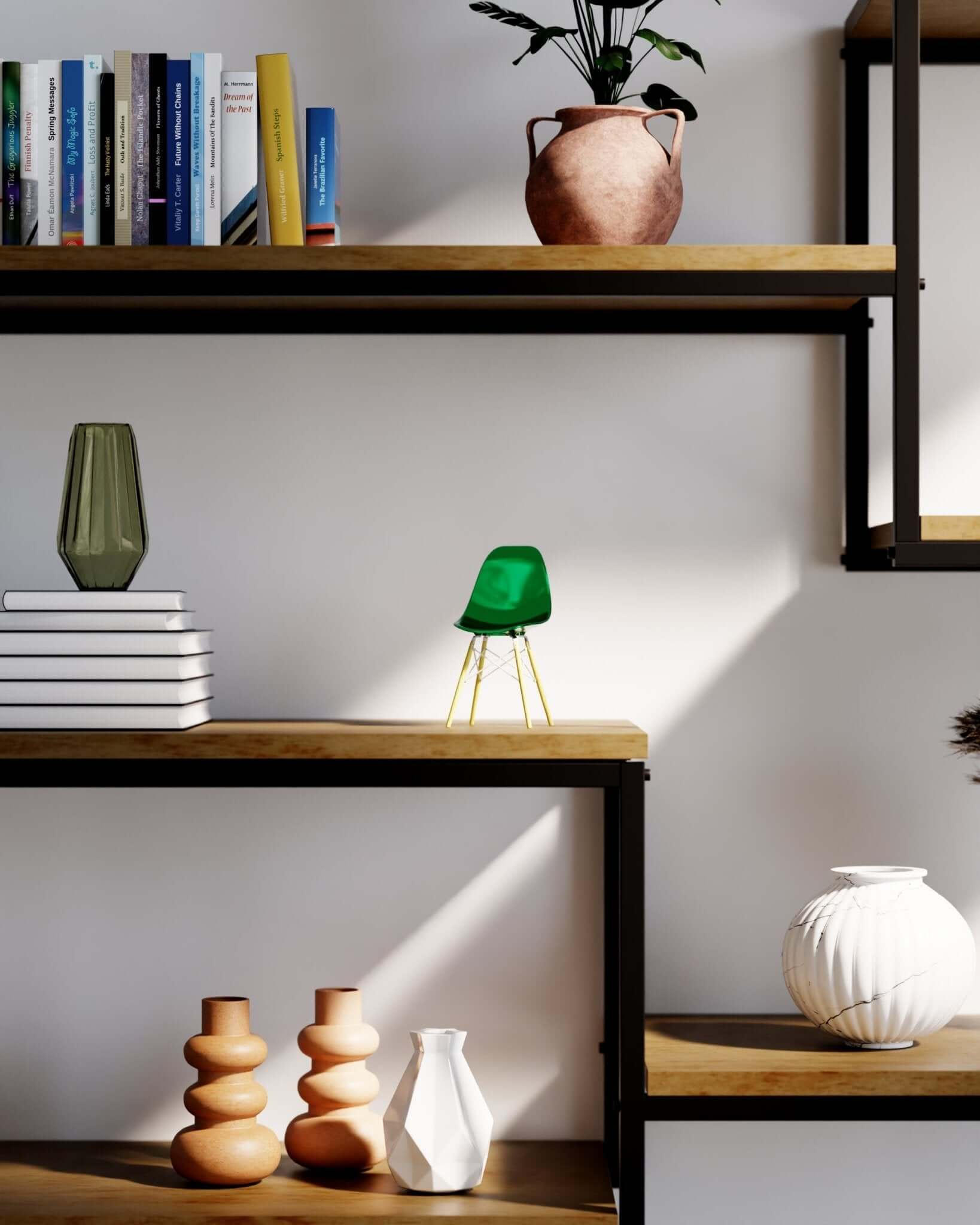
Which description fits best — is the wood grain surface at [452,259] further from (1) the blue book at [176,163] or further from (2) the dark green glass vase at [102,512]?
(2) the dark green glass vase at [102,512]

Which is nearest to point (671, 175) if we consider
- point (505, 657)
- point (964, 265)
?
point (964, 265)

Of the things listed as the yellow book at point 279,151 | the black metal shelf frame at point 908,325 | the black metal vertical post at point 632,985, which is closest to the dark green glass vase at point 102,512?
the yellow book at point 279,151

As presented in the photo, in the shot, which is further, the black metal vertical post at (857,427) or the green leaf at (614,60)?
the black metal vertical post at (857,427)

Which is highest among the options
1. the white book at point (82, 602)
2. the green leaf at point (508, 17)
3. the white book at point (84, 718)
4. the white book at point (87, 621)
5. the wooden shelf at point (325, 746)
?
the green leaf at point (508, 17)

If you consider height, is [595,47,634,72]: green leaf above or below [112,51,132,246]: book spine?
above

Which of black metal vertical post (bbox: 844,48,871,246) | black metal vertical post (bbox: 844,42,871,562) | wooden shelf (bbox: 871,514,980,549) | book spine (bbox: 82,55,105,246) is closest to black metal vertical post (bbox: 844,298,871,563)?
black metal vertical post (bbox: 844,42,871,562)

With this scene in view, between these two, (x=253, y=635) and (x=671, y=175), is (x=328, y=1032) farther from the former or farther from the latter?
(x=671, y=175)

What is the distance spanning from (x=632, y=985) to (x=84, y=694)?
65 cm

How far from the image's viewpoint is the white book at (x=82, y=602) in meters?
1.37

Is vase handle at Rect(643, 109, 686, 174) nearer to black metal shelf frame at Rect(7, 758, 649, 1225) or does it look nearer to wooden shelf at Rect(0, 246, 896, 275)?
wooden shelf at Rect(0, 246, 896, 275)

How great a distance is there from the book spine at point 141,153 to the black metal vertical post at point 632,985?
801 mm

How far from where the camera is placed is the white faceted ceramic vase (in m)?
1.37

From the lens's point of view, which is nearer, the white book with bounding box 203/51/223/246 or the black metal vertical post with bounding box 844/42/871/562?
the white book with bounding box 203/51/223/246

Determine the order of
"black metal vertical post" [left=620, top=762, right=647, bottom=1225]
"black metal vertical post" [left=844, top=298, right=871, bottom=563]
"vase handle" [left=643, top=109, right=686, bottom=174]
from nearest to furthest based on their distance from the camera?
1. "black metal vertical post" [left=620, top=762, right=647, bottom=1225]
2. "vase handle" [left=643, top=109, right=686, bottom=174]
3. "black metal vertical post" [left=844, top=298, right=871, bottom=563]
